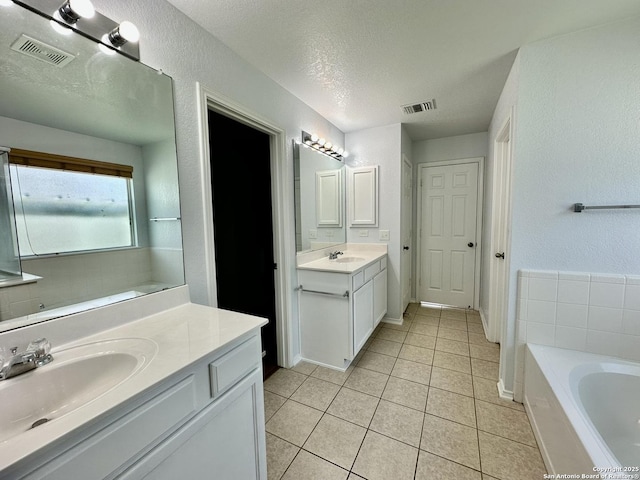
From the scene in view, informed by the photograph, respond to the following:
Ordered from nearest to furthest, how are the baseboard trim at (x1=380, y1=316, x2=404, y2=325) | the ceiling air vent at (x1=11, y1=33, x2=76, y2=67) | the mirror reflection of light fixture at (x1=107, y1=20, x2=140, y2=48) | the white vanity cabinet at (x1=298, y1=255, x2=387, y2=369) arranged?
1. the ceiling air vent at (x1=11, y1=33, x2=76, y2=67)
2. the mirror reflection of light fixture at (x1=107, y1=20, x2=140, y2=48)
3. the white vanity cabinet at (x1=298, y1=255, x2=387, y2=369)
4. the baseboard trim at (x1=380, y1=316, x2=404, y2=325)

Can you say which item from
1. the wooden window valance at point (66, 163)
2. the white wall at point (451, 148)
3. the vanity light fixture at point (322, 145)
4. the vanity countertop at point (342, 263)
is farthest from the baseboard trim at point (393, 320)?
the wooden window valance at point (66, 163)

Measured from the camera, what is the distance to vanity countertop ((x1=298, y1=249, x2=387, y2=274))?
2132 mm

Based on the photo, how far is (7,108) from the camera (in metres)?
0.86

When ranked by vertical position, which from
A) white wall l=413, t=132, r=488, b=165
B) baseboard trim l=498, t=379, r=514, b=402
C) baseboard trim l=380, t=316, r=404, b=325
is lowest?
baseboard trim l=498, t=379, r=514, b=402

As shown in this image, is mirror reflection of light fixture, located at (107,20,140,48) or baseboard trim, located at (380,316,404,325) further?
baseboard trim, located at (380,316,404,325)

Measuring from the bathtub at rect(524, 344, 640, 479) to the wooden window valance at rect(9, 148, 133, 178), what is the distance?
216cm

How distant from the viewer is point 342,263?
2.42 m

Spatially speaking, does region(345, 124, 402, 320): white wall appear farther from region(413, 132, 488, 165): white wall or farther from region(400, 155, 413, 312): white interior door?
region(413, 132, 488, 165): white wall

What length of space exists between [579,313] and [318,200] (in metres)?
2.10

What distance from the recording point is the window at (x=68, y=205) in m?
0.90

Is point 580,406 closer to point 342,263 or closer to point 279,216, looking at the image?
point 342,263

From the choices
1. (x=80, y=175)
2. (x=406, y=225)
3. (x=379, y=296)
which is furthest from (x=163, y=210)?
(x=406, y=225)

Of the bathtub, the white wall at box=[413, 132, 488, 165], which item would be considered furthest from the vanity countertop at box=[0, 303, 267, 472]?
the white wall at box=[413, 132, 488, 165]

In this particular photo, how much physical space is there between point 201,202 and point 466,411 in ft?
6.95
